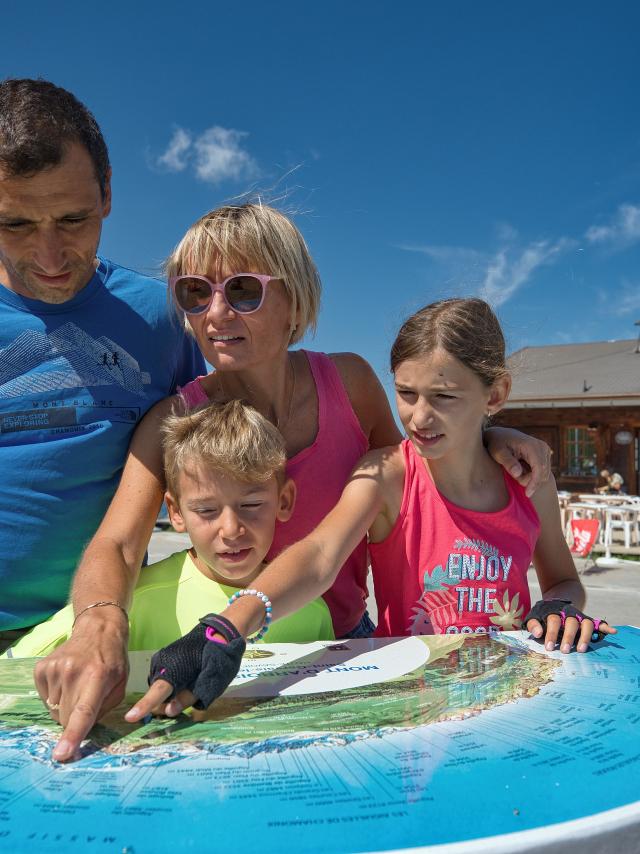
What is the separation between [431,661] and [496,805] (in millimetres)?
725

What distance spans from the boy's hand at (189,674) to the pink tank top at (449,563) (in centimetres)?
96

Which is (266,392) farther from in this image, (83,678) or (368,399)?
(83,678)

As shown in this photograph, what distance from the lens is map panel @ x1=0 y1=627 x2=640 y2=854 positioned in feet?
2.97

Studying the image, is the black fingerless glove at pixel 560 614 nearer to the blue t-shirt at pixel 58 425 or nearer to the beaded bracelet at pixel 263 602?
the beaded bracelet at pixel 263 602

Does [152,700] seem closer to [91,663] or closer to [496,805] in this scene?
[91,663]

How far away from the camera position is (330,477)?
232 cm

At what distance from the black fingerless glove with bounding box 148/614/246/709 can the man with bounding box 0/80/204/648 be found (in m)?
1.01

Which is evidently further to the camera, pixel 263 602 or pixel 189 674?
pixel 263 602

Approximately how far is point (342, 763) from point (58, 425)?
60.0 inches

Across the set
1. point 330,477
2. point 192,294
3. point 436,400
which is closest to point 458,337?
point 436,400

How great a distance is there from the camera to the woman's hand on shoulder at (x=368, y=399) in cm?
251

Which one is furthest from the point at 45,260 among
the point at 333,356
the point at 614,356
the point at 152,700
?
the point at 614,356

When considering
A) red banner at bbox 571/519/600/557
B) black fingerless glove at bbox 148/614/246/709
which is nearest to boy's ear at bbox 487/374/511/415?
black fingerless glove at bbox 148/614/246/709

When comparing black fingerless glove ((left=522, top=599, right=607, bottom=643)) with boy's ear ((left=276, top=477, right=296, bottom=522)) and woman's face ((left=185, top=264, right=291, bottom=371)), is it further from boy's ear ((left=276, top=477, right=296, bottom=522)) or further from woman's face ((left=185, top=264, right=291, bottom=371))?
woman's face ((left=185, top=264, right=291, bottom=371))
